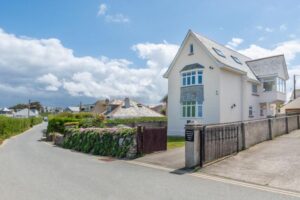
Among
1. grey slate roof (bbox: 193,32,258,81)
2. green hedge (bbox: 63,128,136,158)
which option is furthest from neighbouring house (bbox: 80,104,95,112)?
green hedge (bbox: 63,128,136,158)

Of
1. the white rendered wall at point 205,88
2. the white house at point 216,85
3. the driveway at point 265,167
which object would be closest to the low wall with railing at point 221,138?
the driveway at point 265,167

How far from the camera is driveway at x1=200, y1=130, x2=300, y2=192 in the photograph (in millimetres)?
8664

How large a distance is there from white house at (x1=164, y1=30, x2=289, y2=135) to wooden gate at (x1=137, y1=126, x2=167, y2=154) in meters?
9.58

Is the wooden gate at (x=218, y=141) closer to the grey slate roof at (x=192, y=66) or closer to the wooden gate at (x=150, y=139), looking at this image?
the wooden gate at (x=150, y=139)

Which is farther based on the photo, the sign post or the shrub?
the shrub

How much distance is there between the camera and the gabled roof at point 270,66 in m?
28.5

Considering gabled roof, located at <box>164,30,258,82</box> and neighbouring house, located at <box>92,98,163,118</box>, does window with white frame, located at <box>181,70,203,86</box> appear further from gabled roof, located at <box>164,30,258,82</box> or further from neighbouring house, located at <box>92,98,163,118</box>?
neighbouring house, located at <box>92,98,163,118</box>

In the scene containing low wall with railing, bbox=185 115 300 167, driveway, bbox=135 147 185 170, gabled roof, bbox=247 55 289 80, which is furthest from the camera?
gabled roof, bbox=247 55 289 80

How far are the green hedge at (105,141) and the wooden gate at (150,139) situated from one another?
43 cm

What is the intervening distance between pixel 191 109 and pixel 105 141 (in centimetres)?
1149

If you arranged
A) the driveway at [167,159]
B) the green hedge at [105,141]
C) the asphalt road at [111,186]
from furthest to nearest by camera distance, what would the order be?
the green hedge at [105,141]
the driveway at [167,159]
the asphalt road at [111,186]

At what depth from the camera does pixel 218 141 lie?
11969 millimetres

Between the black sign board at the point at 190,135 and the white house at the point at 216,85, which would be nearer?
the black sign board at the point at 190,135

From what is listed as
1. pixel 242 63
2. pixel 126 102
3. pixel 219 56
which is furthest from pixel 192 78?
pixel 126 102
